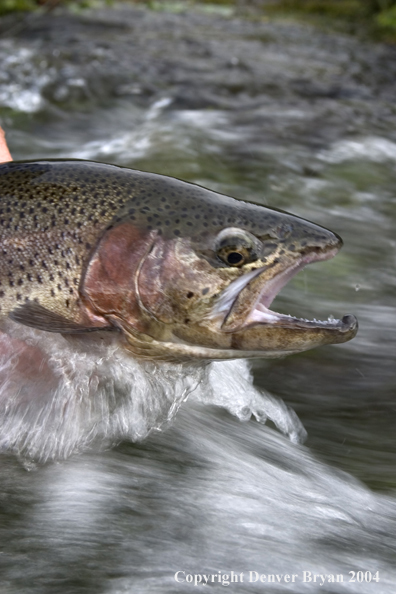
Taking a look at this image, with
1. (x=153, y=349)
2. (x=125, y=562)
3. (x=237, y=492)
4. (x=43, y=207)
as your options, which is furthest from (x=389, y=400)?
(x=43, y=207)

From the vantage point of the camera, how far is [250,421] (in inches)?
134

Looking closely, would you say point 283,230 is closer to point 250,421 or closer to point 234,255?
point 234,255

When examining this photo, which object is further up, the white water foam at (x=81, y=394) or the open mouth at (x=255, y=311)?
the open mouth at (x=255, y=311)

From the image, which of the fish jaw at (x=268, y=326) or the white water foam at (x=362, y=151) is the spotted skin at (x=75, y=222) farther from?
the white water foam at (x=362, y=151)

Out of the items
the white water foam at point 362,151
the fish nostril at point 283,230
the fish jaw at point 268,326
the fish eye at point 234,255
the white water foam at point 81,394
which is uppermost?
the fish nostril at point 283,230

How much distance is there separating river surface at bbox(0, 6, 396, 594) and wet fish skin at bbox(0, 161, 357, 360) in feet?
2.06

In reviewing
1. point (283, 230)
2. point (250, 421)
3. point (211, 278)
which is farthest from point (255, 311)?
point (250, 421)

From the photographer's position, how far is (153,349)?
8.95 ft

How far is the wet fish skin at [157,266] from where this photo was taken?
8.38ft

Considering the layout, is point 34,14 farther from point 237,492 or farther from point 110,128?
point 237,492

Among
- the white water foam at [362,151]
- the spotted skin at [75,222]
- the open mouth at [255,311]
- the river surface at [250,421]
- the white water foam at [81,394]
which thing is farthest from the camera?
the white water foam at [362,151]

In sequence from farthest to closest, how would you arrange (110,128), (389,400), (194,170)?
(110,128) → (194,170) → (389,400)

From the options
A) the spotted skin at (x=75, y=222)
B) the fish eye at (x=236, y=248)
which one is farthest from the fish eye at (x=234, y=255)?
the spotted skin at (x=75, y=222)

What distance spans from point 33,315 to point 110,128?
6.06 m
